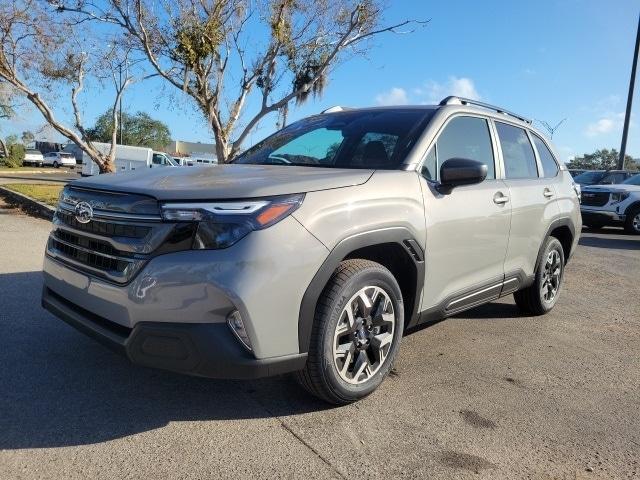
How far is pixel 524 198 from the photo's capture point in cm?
451

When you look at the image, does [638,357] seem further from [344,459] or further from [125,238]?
[125,238]

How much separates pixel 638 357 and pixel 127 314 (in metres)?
3.89

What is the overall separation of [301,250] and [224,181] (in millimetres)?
574

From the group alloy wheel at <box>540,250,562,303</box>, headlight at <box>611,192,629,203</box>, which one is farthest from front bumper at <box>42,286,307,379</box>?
headlight at <box>611,192,629,203</box>

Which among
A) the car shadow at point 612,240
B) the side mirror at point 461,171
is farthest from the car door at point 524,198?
the car shadow at point 612,240

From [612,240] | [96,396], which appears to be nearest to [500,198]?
[96,396]

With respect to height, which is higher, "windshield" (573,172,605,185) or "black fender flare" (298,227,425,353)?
"windshield" (573,172,605,185)

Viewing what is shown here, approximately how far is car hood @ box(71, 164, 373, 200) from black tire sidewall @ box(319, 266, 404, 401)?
0.53 metres

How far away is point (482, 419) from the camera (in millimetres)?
3076

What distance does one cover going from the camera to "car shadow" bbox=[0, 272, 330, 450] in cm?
272

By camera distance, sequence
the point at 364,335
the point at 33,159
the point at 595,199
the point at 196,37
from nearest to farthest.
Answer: the point at 364,335, the point at 196,37, the point at 595,199, the point at 33,159

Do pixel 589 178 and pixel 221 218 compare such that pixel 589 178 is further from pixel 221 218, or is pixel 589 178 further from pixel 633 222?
pixel 221 218

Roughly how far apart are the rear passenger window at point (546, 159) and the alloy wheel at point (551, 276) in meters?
0.77

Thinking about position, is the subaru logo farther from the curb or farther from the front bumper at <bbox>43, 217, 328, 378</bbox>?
the curb
